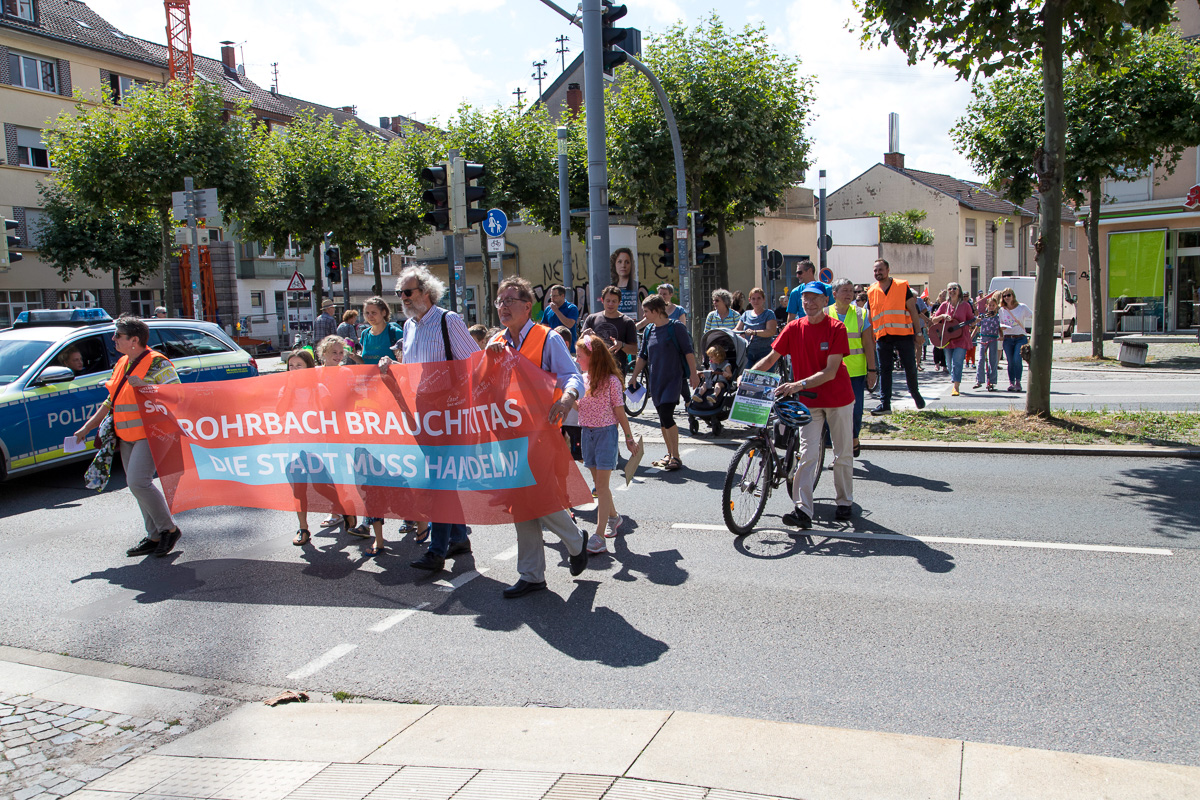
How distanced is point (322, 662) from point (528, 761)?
1.83m

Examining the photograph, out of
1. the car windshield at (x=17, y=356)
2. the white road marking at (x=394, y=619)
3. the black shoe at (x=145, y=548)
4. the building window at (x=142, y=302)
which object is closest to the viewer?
the white road marking at (x=394, y=619)

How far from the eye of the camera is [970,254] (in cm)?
5150

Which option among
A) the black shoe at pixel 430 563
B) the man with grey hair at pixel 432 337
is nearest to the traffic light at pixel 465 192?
the man with grey hair at pixel 432 337

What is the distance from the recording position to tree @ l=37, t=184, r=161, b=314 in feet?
113

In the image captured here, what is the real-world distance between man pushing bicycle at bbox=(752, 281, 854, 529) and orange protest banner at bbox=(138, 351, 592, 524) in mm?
2047

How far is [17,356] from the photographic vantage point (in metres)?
9.73

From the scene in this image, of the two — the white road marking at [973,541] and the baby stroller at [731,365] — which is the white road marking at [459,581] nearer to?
the white road marking at [973,541]

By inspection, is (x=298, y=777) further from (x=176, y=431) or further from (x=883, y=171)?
(x=883, y=171)

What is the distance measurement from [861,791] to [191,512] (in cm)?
729

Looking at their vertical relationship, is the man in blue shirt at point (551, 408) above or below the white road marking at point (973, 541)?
above

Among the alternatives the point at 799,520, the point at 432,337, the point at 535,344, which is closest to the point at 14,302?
the point at 432,337

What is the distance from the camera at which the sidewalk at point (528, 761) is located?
3.18 meters

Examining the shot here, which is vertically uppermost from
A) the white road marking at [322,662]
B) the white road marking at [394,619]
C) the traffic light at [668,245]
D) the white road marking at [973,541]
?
the traffic light at [668,245]

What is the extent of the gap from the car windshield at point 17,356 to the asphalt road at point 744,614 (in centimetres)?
213
